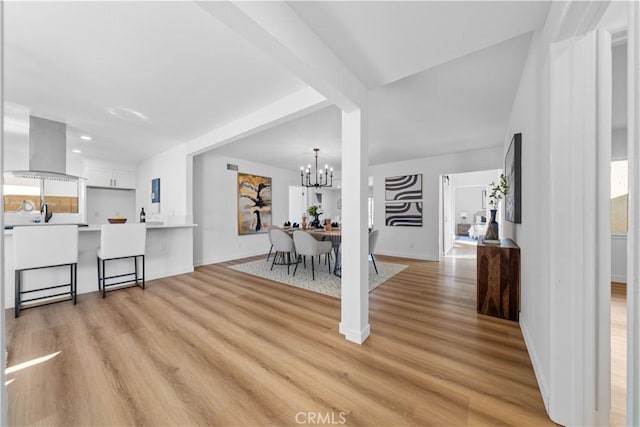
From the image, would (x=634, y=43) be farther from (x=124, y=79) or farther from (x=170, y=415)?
(x=124, y=79)

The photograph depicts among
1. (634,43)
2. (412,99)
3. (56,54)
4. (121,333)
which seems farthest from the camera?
(412,99)

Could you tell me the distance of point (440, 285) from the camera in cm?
Answer: 345

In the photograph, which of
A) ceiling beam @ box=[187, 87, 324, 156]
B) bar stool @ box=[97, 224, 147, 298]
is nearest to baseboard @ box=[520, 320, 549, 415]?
ceiling beam @ box=[187, 87, 324, 156]

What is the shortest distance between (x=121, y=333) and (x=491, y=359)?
3.01 m

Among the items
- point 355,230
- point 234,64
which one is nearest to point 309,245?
point 355,230

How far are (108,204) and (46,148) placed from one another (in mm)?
2928

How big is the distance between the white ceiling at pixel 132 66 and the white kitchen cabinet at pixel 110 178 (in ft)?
7.50

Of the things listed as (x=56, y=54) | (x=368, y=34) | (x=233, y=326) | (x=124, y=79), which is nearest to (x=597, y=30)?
(x=368, y=34)

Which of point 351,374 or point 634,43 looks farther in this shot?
point 351,374

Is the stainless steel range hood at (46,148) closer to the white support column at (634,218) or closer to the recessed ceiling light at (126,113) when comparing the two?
the recessed ceiling light at (126,113)

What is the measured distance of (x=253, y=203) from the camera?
5848 millimetres

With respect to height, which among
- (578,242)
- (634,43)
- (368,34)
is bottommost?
(578,242)

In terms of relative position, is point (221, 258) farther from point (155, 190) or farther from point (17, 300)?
point (17, 300)

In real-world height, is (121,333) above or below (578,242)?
below
